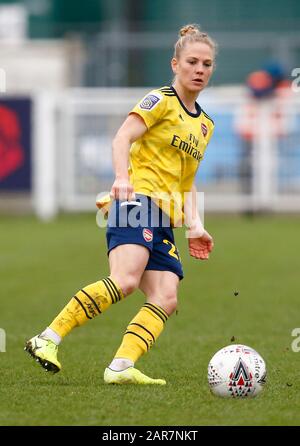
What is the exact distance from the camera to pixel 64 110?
20234 millimetres

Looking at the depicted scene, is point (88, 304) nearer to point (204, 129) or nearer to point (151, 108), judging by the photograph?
point (151, 108)

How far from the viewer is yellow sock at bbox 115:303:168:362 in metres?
6.02

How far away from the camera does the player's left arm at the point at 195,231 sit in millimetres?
6316

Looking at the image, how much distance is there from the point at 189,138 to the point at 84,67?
1761cm

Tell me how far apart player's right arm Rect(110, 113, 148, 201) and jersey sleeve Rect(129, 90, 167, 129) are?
0.09 feet

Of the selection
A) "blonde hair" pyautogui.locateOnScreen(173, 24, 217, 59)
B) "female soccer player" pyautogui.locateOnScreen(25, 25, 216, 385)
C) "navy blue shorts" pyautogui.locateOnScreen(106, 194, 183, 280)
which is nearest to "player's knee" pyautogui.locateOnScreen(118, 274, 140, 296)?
"female soccer player" pyautogui.locateOnScreen(25, 25, 216, 385)

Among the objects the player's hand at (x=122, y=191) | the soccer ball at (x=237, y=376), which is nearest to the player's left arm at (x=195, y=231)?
the player's hand at (x=122, y=191)

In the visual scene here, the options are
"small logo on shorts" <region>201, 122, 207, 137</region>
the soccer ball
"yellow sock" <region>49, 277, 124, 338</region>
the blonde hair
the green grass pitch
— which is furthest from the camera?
"small logo on shorts" <region>201, 122, 207, 137</region>

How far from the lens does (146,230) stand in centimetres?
603

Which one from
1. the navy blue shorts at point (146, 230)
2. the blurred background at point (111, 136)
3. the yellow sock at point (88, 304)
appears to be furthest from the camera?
the blurred background at point (111, 136)

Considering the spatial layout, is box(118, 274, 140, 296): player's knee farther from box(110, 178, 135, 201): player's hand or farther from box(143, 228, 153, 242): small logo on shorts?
box(110, 178, 135, 201): player's hand

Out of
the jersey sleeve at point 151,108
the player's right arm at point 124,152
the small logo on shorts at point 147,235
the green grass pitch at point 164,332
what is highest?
the jersey sleeve at point 151,108

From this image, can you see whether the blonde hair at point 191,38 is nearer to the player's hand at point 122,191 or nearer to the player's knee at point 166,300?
the player's hand at point 122,191

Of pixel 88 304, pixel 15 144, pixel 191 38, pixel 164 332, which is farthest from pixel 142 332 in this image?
pixel 15 144
